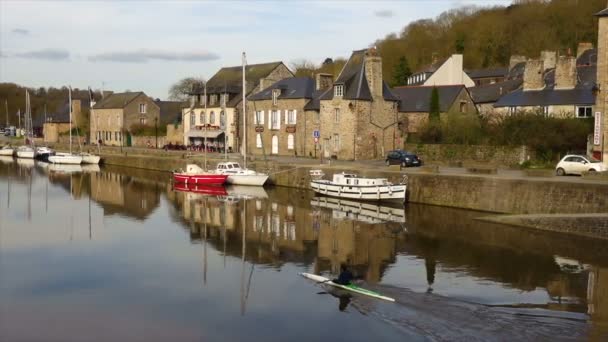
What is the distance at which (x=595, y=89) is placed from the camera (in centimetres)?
2905

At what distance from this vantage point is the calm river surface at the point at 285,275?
1392 centimetres

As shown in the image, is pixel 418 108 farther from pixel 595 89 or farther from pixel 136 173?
pixel 136 173

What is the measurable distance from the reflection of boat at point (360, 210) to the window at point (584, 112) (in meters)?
14.1

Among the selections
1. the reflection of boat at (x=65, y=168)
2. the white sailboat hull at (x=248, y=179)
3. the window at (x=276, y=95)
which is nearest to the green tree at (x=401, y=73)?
the window at (x=276, y=95)

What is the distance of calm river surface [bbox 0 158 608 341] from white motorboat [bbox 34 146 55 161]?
125ft

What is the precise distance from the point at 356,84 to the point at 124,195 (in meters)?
16.0

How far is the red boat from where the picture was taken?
39719mm

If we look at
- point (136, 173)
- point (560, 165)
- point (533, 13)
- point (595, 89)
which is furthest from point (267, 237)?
point (533, 13)

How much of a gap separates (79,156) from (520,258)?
49643 mm

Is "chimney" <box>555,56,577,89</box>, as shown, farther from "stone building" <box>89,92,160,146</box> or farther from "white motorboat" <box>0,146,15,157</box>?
"white motorboat" <box>0,146,15,157</box>

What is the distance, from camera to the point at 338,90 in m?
41.6

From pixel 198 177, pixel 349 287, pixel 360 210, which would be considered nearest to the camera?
pixel 349 287

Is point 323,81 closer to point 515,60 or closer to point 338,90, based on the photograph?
point 338,90

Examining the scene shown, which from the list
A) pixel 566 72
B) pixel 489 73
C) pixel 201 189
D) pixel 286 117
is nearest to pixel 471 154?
pixel 566 72
